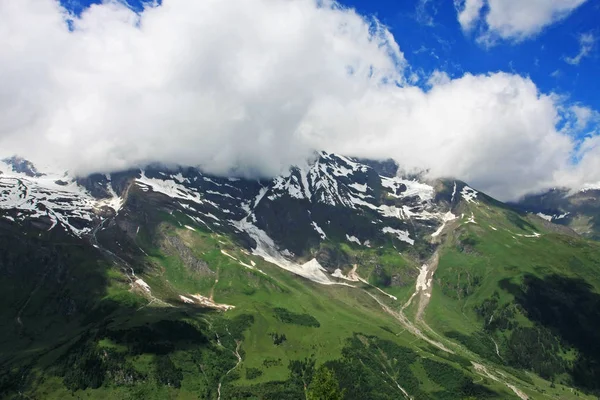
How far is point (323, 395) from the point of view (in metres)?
108
